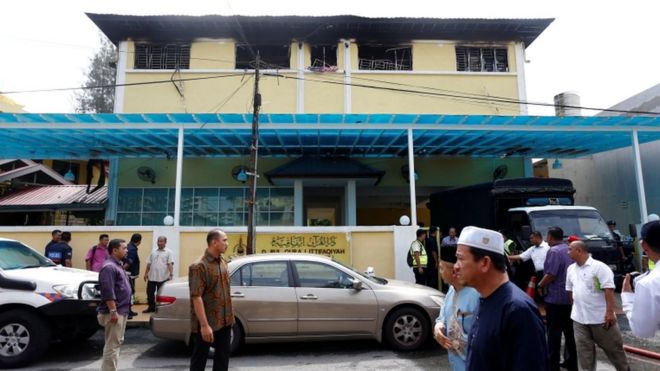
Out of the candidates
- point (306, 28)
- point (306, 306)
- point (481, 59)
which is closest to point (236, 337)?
point (306, 306)

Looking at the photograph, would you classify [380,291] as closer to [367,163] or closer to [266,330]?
[266,330]

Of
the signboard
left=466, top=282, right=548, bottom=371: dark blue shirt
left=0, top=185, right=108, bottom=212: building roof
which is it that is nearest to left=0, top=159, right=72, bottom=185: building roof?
left=0, top=185, right=108, bottom=212: building roof

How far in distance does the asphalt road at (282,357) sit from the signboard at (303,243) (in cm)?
364

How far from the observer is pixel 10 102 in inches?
853

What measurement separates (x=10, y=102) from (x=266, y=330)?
23.5 meters

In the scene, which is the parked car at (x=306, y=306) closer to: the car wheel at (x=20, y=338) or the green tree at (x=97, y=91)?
the car wheel at (x=20, y=338)

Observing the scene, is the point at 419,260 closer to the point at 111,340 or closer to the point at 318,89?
the point at 111,340

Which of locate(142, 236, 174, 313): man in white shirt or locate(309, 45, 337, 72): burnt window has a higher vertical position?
locate(309, 45, 337, 72): burnt window

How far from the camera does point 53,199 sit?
1634 centimetres

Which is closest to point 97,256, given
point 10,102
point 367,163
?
point 367,163

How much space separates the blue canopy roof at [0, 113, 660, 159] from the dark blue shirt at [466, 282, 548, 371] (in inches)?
341

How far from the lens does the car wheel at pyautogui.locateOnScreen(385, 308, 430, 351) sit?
6.14 m

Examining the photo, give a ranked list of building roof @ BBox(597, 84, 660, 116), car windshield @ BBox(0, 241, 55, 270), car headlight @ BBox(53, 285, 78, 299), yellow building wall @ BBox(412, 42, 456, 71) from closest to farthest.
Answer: car headlight @ BBox(53, 285, 78, 299) < car windshield @ BBox(0, 241, 55, 270) < building roof @ BBox(597, 84, 660, 116) < yellow building wall @ BBox(412, 42, 456, 71)

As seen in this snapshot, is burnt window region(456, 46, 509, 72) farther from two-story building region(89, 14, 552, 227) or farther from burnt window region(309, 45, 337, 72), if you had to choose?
burnt window region(309, 45, 337, 72)
